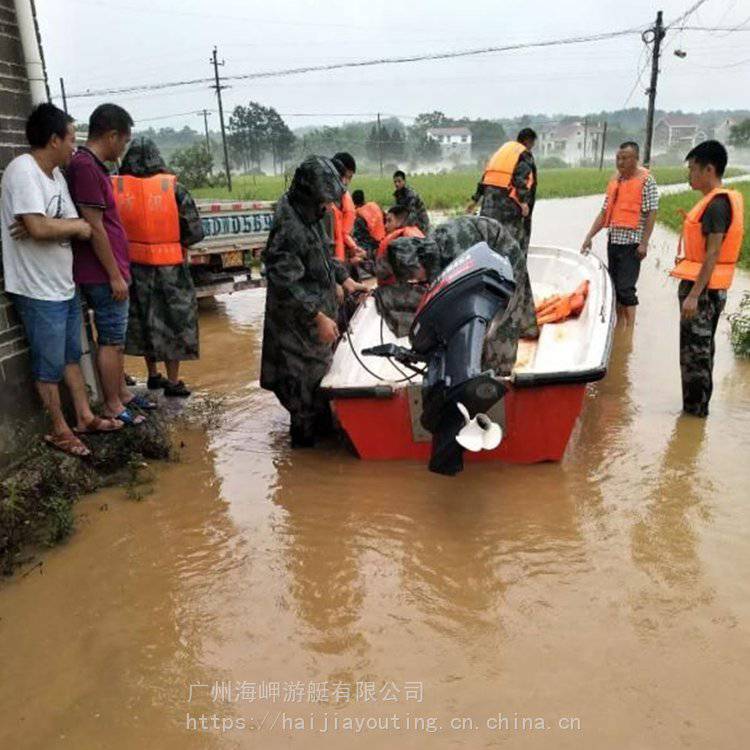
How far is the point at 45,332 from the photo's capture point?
3324 mm

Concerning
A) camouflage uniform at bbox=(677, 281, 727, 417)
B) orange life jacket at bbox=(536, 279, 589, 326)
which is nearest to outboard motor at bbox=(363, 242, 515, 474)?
camouflage uniform at bbox=(677, 281, 727, 417)

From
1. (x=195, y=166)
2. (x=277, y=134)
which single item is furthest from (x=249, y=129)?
(x=195, y=166)

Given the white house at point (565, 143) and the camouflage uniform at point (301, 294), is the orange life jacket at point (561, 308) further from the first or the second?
the white house at point (565, 143)

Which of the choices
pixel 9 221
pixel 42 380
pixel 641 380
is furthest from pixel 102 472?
pixel 641 380

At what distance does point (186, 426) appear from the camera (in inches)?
180

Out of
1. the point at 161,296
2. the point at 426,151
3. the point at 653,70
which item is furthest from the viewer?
the point at 426,151

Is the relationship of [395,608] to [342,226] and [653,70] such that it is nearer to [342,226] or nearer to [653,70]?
[342,226]

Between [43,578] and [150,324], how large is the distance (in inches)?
81.0

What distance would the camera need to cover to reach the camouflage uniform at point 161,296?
14.4 ft

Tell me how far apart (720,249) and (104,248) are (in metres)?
3.52

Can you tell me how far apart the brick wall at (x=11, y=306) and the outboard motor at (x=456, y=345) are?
1803 millimetres

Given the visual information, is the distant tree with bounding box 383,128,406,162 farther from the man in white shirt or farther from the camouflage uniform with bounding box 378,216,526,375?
the man in white shirt

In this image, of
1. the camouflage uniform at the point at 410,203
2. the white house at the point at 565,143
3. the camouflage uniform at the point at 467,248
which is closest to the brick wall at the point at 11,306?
the camouflage uniform at the point at 467,248

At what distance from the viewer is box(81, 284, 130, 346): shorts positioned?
3686mm
